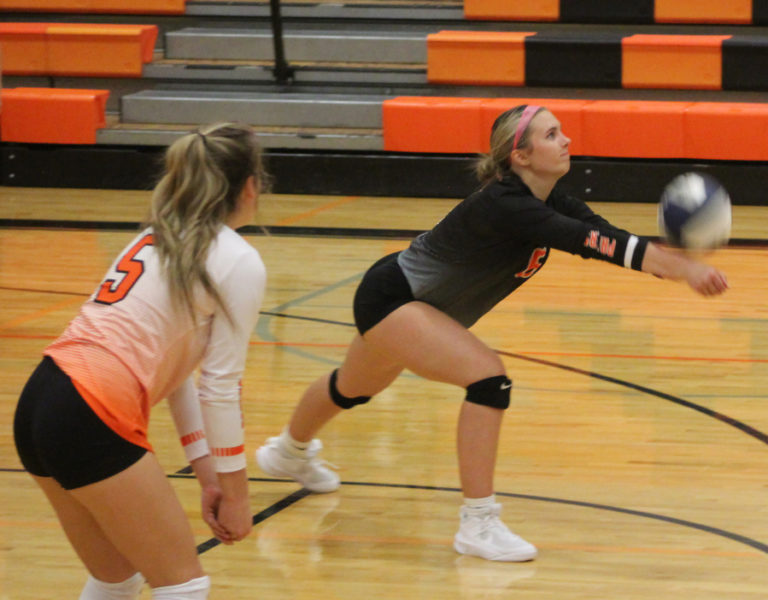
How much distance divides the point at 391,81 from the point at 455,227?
6874 millimetres

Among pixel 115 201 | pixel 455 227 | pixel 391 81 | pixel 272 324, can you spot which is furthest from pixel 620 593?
pixel 391 81

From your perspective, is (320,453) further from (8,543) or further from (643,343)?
(643,343)

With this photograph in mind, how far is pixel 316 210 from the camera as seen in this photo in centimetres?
849

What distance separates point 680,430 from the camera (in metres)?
4.05

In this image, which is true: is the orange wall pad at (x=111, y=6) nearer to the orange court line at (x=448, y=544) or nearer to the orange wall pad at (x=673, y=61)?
the orange wall pad at (x=673, y=61)

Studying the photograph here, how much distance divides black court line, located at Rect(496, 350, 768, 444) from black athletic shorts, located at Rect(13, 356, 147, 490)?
2.58 meters

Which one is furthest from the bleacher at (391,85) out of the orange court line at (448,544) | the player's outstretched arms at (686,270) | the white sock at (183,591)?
the white sock at (183,591)

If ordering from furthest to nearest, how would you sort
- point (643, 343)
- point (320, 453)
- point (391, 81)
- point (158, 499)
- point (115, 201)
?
point (391, 81) < point (115, 201) < point (643, 343) < point (320, 453) < point (158, 499)

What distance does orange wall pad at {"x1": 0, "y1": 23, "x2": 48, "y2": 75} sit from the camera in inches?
390

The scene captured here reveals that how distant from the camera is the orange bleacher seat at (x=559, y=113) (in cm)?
857

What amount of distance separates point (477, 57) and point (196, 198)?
7.51 metres

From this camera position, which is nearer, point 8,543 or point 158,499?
point 158,499

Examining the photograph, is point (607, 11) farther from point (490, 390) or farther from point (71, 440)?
point (71, 440)

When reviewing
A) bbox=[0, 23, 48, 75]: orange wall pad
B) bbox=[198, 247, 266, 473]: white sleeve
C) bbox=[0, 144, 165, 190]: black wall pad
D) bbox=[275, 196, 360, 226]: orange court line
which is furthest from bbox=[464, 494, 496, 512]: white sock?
bbox=[0, 23, 48, 75]: orange wall pad
